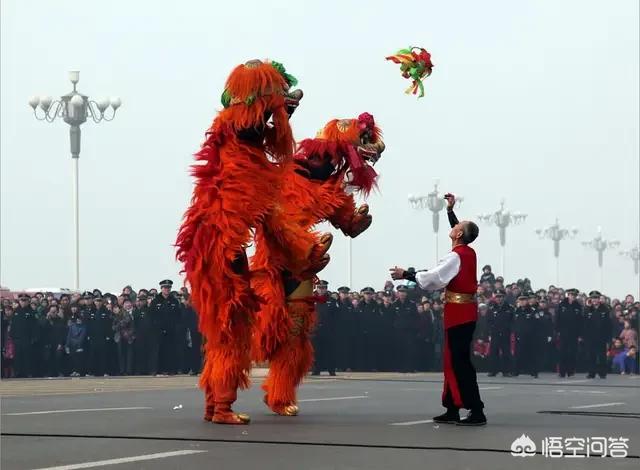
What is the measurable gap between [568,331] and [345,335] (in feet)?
13.9

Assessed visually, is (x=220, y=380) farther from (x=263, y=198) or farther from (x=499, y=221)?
(x=499, y=221)

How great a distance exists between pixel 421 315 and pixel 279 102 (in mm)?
17954

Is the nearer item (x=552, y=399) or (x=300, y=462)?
(x=300, y=462)

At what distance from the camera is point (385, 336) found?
96.8 feet

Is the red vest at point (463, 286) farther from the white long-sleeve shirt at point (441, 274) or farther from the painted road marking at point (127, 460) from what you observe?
the painted road marking at point (127, 460)

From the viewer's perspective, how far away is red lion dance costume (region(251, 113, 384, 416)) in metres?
13.1

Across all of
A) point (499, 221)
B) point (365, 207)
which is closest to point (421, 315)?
point (365, 207)

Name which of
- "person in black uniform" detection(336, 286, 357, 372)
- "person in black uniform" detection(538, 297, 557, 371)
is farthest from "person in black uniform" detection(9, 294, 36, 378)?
"person in black uniform" detection(538, 297, 557, 371)

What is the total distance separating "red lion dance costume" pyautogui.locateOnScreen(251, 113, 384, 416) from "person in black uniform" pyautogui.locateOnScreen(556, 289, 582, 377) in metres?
15.2

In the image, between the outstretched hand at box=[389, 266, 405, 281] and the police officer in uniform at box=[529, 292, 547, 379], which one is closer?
the outstretched hand at box=[389, 266, 405, 281]

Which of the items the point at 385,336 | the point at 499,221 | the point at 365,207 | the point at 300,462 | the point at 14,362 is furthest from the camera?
the point at 499,221

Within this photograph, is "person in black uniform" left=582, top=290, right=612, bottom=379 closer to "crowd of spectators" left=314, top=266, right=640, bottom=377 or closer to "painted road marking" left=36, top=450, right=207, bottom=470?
"crowd of spectators" left=314, top=266, right=640, bottom=377

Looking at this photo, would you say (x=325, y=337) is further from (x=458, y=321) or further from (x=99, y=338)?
(x=458, y=321)

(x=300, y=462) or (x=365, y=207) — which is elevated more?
(x=365, y=207)
